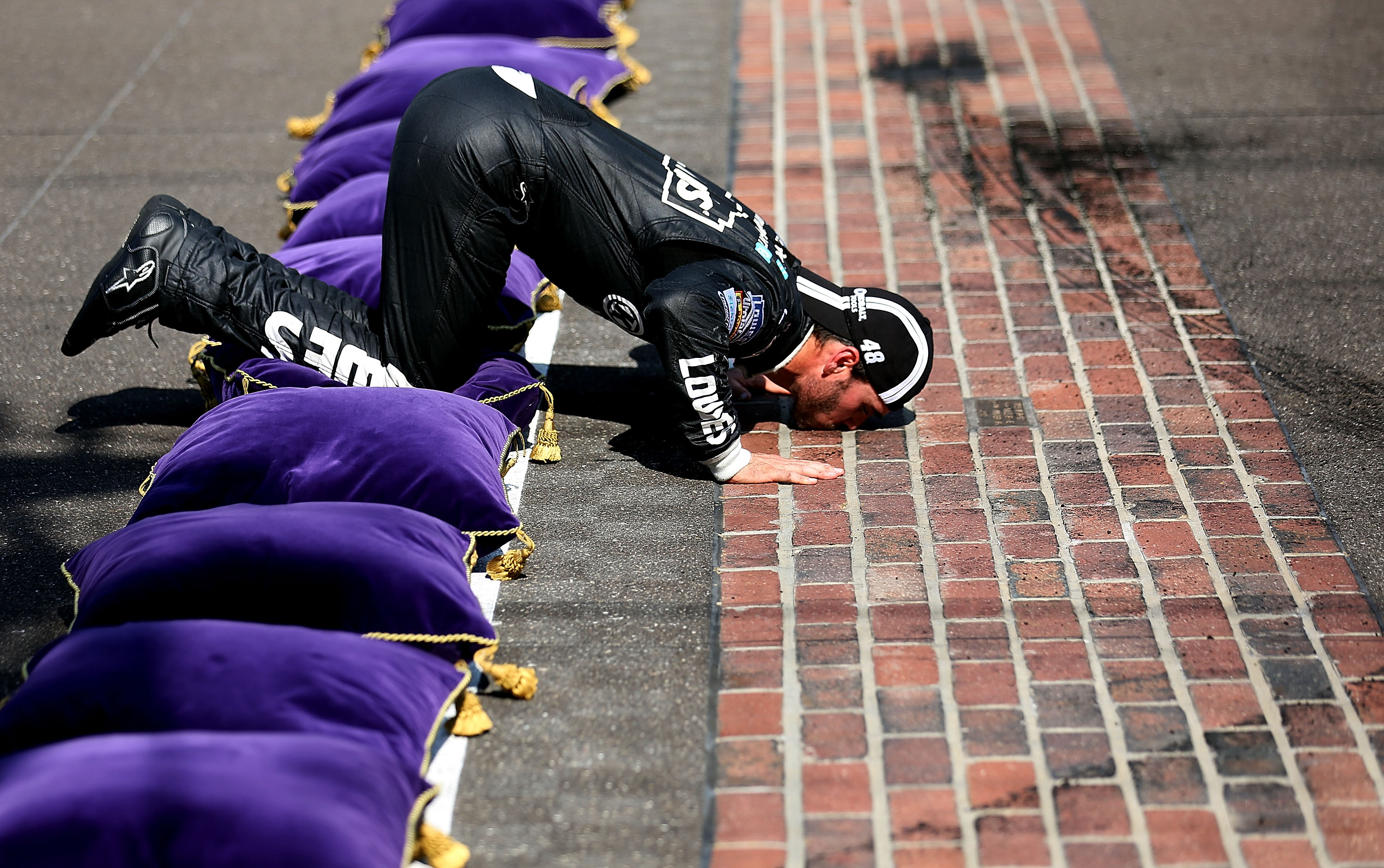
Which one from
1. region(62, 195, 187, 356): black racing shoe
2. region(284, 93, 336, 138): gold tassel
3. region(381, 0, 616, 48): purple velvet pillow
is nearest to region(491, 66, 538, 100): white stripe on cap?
region(62, 195, 187, 356): black racing shoe

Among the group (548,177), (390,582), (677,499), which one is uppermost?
(548,177)

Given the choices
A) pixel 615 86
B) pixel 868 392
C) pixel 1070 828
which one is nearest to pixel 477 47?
pixel 615 86

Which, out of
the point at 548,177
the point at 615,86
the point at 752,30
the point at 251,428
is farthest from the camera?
the point at 752,30

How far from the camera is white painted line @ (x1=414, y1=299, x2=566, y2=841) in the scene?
2801 millimetres

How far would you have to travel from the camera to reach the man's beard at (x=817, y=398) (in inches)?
159

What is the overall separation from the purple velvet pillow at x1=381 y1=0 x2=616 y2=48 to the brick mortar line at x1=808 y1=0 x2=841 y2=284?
1.18 metres

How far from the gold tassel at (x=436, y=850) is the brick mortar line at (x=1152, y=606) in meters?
1.54

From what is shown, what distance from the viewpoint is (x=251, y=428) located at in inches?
131

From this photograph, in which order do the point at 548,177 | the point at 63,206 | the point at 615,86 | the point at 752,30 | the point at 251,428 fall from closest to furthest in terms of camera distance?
the point at 251,428
the point at 548,177
the point at 63,206
the point at 615,86
the point at 752,30

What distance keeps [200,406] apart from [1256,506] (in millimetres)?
3596

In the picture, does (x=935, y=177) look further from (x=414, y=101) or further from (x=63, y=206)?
(x=63, y=206)

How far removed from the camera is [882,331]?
3959mm

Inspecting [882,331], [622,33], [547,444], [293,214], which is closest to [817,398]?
[882,331]

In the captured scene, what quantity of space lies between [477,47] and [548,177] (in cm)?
251
